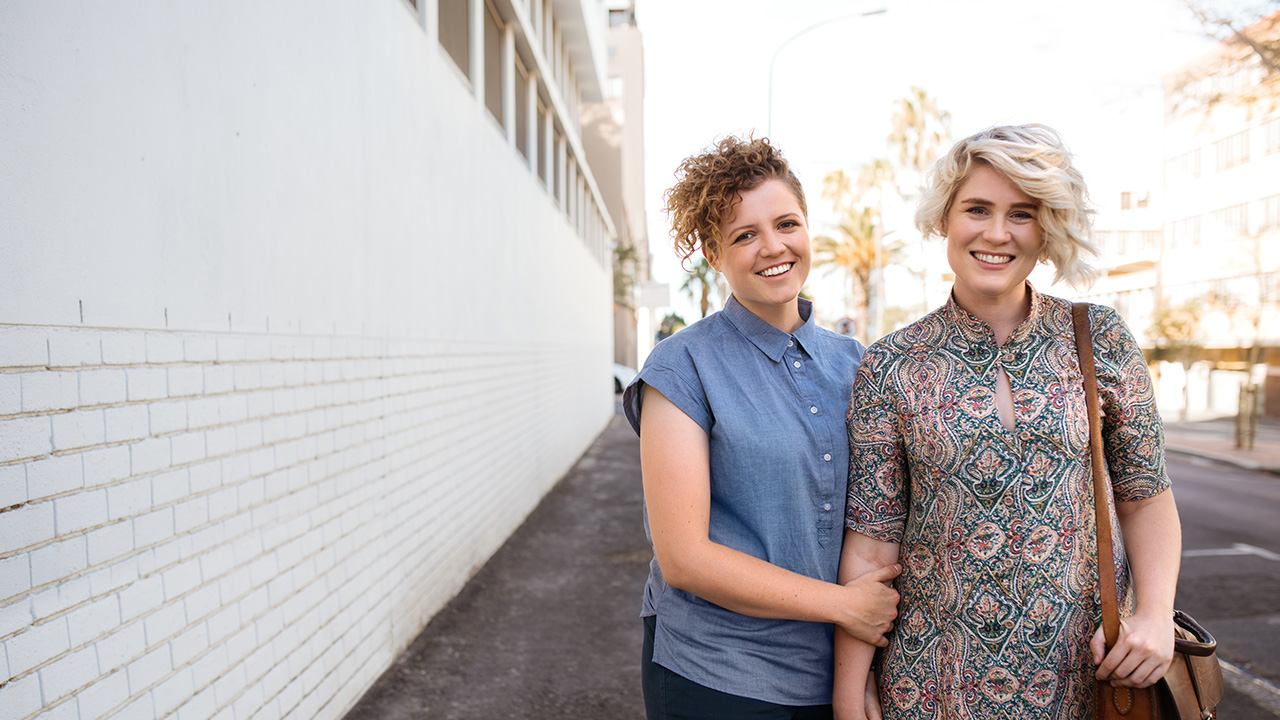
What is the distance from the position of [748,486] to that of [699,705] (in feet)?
1.60

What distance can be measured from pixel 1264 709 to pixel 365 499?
4554 millimetres

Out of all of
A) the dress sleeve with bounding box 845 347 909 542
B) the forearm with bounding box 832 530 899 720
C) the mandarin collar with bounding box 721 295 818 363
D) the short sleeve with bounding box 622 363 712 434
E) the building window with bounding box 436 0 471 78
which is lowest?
the forearm with bounding box 832 530 899 720

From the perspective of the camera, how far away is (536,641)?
503 centimetres

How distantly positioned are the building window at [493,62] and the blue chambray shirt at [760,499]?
654 cm

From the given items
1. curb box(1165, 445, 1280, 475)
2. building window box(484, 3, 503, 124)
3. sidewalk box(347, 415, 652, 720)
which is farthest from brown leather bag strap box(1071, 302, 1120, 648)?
curb box(1165, 445, 1280, 475)

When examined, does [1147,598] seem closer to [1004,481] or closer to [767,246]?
[1004,481]

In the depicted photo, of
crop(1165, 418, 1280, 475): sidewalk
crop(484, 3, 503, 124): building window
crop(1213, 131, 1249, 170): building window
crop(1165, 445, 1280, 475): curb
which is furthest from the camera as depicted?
crop(1213, 131, 1249, 170): building window

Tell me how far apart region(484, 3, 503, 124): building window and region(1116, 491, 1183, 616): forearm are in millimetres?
6956

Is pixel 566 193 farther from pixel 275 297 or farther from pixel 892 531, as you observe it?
pixel 892 531

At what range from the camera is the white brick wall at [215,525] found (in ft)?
6.51

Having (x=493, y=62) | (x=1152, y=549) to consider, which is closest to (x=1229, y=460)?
(x=493, y=62)

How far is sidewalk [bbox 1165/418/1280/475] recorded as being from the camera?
15.9 metres

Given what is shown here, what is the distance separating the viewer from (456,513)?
606 centimetres

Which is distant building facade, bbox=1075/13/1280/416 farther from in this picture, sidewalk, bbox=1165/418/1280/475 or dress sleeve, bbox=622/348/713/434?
dress sleeve, bbox=622/348/713/434
